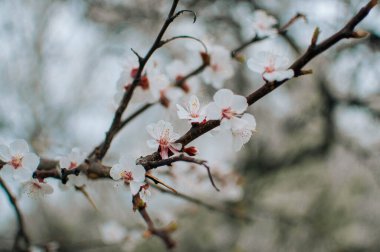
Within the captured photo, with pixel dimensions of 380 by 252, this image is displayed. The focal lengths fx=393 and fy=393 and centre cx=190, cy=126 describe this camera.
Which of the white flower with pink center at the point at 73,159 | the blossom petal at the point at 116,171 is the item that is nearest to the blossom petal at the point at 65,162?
the white flower with pink center at the point at 73,159

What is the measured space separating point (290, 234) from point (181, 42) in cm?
172

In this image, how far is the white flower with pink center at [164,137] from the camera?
23.6 inches

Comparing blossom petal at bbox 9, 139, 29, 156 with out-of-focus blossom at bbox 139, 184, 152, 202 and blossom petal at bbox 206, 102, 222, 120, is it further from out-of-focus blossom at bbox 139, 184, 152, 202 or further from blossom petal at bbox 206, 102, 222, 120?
blossom petal at bbox 206, 102, 222, 120

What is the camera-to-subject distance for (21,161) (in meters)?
0.63

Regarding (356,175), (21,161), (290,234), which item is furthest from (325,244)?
(21,161)

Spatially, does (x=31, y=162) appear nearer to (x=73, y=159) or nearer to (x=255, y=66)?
(x=73, y=159)

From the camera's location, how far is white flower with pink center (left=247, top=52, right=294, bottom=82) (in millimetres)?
591

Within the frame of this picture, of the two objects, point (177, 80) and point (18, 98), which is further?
point (18, 98)

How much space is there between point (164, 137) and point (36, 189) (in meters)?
0.28

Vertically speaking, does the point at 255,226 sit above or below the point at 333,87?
below

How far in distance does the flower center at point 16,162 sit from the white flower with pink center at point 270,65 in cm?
41

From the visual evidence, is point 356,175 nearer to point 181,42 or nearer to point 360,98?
point 360,98

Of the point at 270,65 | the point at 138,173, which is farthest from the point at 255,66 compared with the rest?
the point at 138,173

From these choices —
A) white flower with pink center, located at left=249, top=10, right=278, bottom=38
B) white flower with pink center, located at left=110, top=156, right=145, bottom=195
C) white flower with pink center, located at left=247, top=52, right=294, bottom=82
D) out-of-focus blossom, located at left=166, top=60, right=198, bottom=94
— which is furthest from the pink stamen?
white flower with pink center, located at left=249, top=10, right=278, bottom=38
